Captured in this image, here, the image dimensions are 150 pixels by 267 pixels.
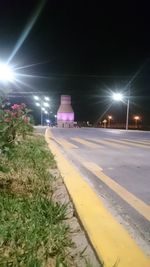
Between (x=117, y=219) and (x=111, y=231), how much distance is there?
0.58 meters

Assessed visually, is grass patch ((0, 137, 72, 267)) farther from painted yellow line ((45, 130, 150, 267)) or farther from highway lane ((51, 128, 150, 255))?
highway lane ((51, 128, 150, 255))

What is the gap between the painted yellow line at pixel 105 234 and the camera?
10.1 ft

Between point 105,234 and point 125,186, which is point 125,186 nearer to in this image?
point 125,186

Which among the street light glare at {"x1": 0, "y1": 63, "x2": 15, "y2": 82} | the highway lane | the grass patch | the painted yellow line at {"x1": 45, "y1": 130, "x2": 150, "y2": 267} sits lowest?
the highway lane

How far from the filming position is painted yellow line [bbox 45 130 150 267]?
3077 mm

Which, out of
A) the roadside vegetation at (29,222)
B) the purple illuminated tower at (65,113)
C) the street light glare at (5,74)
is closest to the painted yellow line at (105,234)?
the roadside vegetation at (29,222)

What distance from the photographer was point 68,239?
11.2ft

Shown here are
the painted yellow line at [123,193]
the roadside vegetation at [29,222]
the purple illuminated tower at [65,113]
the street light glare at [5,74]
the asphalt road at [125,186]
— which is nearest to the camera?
the roadside vegetation at [29,222]

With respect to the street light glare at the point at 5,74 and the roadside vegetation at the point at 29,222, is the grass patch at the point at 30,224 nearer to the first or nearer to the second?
the roadside vegetation at the point at 29,222

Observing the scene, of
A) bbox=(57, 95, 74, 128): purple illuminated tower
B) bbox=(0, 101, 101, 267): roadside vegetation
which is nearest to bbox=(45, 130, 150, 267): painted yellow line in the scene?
bbox=(0, 101, 101, 267): roadside vegetation

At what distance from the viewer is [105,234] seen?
3.63 m

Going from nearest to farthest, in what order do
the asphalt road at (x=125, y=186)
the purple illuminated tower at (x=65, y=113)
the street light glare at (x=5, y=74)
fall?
the asphalt road at (x=125, y=186) < the street light glare at (x=5, y=74) < the purple illuminated tower at (x=65, y=113)

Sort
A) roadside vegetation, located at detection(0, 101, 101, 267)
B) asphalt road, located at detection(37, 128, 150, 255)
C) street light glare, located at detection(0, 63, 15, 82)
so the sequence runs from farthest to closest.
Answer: street light glare, located at detection(0, 63, 15, 82), asphalt road, located at detection(37, 128, 150, 255), roadside vegetation, located at detection(0, 101, 101, 267)

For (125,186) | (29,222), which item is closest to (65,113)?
(125,186)
